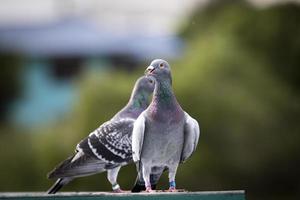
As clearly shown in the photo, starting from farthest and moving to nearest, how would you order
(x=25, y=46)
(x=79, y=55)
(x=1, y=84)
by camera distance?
(x=79, y=55) < (x=25, y=46) < (x=1, y=84)

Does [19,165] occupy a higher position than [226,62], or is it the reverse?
[226,62]

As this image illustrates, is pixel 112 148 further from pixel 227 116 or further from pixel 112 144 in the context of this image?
pixel 227 116

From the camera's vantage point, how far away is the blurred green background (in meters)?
15.8

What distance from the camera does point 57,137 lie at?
1675 centimetres

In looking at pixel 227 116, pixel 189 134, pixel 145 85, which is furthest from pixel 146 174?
pixel 227 116

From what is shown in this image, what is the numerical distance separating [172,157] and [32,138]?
43.6ft

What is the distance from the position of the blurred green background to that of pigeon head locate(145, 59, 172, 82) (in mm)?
7805

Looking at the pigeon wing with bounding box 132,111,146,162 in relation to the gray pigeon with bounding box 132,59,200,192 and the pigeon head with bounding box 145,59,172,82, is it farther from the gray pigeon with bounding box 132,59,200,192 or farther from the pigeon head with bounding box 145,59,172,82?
the pigeon head with bounding box 145,59,172,82

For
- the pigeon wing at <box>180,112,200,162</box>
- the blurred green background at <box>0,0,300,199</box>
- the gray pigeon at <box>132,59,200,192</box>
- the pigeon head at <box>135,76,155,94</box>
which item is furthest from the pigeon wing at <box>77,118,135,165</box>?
the blurred green background at <box>0,0,300,199</box>

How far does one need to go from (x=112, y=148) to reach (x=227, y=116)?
32.4ft

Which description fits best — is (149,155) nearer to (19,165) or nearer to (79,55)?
(19,165)

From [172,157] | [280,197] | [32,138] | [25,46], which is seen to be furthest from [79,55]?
[172,157]

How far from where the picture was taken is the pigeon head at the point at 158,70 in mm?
5953

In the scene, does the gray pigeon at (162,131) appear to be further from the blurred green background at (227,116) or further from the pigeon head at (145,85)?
the blurred green background at (227,116)
